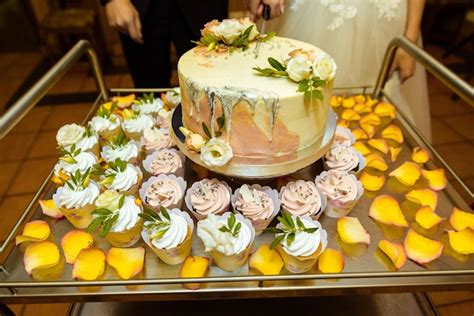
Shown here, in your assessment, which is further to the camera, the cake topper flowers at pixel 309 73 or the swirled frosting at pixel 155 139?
the swirled frosting at pixel 155 139

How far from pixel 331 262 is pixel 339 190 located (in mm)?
187

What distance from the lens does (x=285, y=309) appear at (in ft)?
3.57

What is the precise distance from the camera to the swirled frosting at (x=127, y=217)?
0.82 m

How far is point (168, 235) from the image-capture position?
2.59ft

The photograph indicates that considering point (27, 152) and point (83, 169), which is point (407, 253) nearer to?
point (83, 169)

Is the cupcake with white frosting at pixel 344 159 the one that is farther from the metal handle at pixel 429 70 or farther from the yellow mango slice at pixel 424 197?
the metal handle at pixel 429 70

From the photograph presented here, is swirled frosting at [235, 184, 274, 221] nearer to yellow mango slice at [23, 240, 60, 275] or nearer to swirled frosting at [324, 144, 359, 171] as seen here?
swirled frosting at [324, 144, 359, 171]

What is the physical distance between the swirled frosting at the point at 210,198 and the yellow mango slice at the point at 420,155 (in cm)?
62

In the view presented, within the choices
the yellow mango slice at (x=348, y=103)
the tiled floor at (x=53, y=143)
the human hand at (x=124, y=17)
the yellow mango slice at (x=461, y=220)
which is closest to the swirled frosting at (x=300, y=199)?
the yellow mango slice at (x=461, y=220)

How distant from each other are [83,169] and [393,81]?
4.19ft

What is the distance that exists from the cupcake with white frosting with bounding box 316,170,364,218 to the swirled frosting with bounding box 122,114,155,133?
575 mm

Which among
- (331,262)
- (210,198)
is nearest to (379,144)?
(331,262)

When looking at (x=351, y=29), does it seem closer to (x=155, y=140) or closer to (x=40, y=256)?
(x=155, y=140)

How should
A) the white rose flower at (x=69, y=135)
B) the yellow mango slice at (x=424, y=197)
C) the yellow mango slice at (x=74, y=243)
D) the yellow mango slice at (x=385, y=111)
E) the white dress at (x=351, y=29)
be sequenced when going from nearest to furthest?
the yellow mango slice at (x=74, y=243) < the yellow mango slice at (x=424, y=197) < the white rose flower at (x=69, y=135) < the yellow mango slice at (x=385, y=111) < the white dress at (x=351, y=29)
